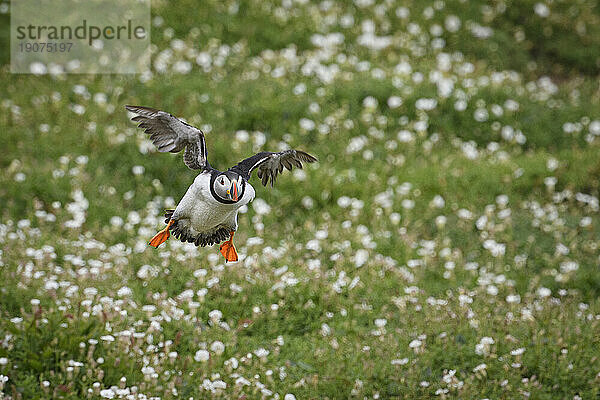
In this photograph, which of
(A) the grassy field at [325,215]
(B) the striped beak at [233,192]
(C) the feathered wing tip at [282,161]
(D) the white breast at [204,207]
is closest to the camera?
(B) the striped beak at [233,192]

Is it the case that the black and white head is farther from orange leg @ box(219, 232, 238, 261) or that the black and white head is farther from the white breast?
orange leg @ box(219, 232, 238, 261)

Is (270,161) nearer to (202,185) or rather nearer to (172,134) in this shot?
(172,134)

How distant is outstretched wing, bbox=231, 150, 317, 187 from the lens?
4.10 metres

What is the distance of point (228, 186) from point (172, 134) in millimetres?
729

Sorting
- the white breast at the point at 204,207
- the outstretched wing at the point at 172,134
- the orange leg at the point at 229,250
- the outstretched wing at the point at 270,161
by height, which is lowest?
the orange leg at the point at 229,250

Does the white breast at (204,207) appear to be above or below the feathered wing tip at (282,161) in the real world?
below

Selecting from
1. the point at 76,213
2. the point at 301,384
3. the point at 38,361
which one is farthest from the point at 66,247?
the point at 301,384

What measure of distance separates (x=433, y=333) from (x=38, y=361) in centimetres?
349

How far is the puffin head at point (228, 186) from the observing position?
3.76m

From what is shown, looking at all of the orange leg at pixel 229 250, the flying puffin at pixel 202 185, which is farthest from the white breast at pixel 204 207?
the orange leg at pixel 229 250

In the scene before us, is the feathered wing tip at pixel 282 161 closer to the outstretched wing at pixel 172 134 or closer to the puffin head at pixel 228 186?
the outstretched wing at pixel 172 134

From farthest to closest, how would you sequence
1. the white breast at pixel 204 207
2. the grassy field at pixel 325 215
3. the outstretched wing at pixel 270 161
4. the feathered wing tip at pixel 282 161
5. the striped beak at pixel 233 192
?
1. the grassy field at pixel 325 215
2. the feathered wing tip at pixel 282 161
3. the outstretched wing at pixel 270 161
4. the white breast at pixel 204 207
5. the striped beak at pixel 233 192

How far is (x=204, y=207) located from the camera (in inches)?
159

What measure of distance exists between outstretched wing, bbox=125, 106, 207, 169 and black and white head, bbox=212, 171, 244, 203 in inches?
16.2
